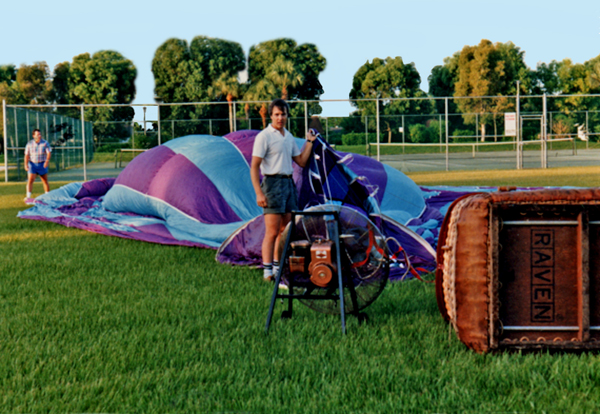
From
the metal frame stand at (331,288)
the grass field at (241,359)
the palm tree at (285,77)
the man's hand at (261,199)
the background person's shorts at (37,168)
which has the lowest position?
the grass field at (241,359)

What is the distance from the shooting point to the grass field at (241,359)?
2.72 metres

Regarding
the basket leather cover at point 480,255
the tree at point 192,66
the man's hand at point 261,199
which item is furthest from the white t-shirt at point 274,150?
the tree at point 192,66

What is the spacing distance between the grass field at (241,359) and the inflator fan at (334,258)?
173 millimetres

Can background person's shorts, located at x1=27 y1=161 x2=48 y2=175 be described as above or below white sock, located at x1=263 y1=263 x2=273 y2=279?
above

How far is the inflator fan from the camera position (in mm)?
3656

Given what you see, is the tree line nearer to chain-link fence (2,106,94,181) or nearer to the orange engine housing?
chain-link fence (2,106,94,181)

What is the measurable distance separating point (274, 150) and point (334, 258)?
1.48 metres

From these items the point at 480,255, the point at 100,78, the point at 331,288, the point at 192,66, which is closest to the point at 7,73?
the point at 100,78

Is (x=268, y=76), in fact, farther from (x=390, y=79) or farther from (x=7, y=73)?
(x=7, y=73)

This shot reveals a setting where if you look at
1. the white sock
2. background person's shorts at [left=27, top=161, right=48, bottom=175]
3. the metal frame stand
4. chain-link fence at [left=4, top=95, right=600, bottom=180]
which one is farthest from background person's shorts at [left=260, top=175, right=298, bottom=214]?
chain-link fence at [left=4, top=95, right=600, bottom=180]

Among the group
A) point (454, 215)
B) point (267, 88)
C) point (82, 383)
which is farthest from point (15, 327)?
point (267, 88)

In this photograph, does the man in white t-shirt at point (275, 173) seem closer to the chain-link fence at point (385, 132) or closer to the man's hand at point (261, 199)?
the man's hand at point (261, 199)

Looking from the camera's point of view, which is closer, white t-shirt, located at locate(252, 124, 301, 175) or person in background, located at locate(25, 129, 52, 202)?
white t-shirt, located at locate(252, 124, 301, 175)

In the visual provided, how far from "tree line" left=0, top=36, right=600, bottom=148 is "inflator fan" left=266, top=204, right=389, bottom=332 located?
3949cm
